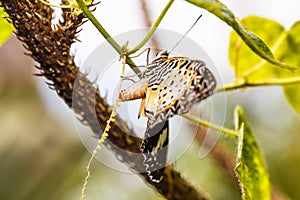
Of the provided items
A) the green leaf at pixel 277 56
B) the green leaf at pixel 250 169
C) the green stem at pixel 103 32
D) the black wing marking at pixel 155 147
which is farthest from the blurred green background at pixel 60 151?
the green stem at pixel 103 32

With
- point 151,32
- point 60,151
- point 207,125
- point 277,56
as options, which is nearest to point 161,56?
point 151,32

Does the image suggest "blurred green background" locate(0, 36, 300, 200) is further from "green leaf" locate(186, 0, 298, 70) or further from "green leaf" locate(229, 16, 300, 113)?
"green leaf" locate(186, 0, 298, 70)

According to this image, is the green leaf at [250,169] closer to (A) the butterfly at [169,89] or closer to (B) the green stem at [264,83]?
(B) the green stem at [264,83]

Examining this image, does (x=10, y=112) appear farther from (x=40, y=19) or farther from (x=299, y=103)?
(x=40, y=19)

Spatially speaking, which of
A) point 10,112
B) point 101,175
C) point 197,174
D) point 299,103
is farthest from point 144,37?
point 10,112

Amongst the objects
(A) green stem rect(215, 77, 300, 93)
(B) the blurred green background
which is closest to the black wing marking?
(A) green stem rect(215, 77, 300, 93)

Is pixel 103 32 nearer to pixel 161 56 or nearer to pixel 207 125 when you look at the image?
pixel 161 56
